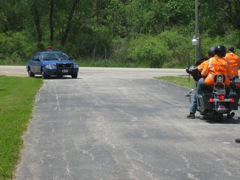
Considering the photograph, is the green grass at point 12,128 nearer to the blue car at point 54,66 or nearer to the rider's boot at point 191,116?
the rider's boot at point 191,116

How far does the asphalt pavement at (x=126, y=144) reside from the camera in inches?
286

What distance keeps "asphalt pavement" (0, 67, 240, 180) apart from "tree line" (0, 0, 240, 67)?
108 feet

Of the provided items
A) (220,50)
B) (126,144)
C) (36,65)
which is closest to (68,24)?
(36,65)

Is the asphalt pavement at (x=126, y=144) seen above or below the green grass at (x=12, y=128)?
below

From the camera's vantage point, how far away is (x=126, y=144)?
30.5 feet

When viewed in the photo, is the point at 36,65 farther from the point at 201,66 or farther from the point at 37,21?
the point at 37,21

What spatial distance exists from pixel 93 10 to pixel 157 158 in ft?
186

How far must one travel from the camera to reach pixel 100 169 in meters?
7.42

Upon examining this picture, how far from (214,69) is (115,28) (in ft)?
168

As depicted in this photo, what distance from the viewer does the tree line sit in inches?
1951

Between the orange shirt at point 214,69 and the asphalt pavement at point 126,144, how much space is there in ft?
3.05

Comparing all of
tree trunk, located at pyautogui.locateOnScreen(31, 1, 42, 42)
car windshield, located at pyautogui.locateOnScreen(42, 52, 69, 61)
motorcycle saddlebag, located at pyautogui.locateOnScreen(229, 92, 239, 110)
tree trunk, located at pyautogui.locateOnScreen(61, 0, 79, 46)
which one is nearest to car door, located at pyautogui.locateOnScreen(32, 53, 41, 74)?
car windshield, located at pyautogui.locateOnScreen(42, 52, 69, 61)

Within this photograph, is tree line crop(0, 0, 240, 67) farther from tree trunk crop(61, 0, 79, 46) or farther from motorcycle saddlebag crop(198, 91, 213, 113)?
motorcycle saddlebag crop(198, 91, 213, 113)

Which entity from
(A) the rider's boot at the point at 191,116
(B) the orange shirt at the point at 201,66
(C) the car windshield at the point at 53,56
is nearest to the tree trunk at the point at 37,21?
(C) the car windshield at the point at 53,56
